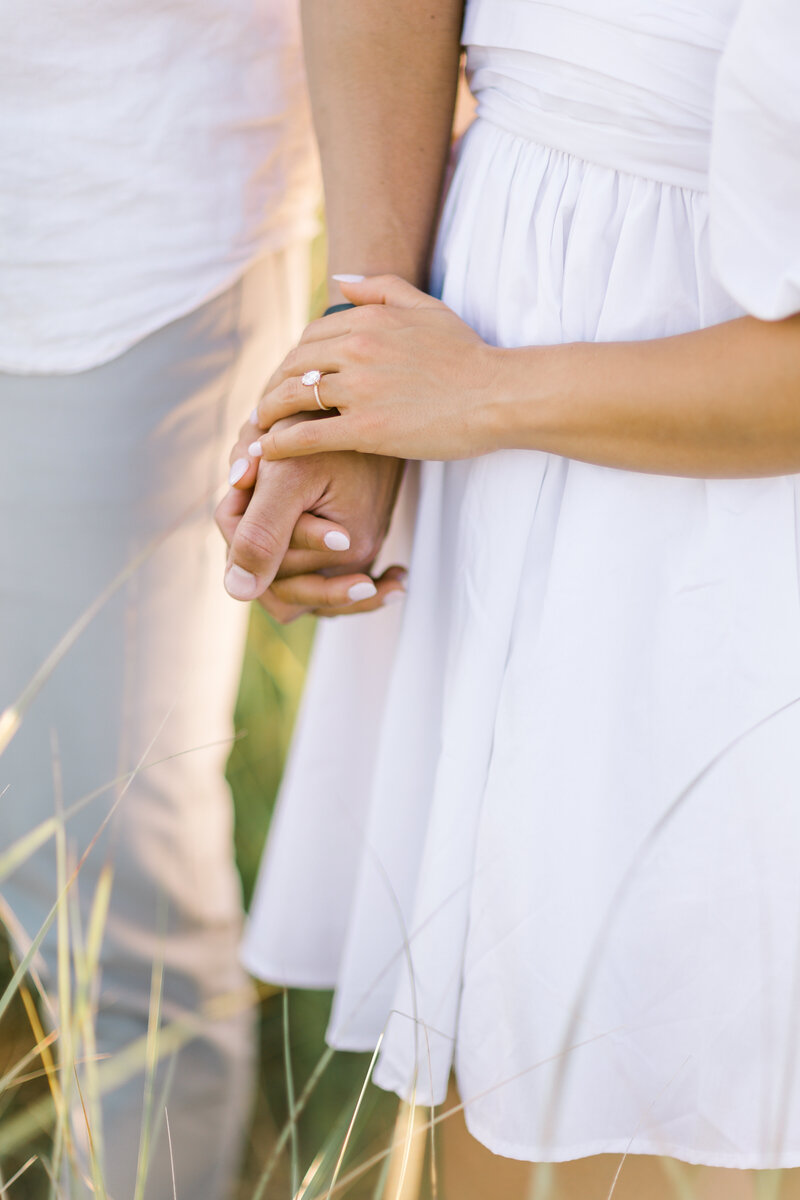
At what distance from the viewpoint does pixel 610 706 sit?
850 millimetres

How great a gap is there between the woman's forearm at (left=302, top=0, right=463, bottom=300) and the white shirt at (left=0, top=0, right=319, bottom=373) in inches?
4.4

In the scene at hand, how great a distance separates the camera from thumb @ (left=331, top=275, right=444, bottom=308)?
94 cm

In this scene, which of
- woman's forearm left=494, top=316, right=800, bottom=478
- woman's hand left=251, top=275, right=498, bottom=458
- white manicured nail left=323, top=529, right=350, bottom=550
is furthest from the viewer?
white manicured nail left=323, top=529, right=350, bottom=550

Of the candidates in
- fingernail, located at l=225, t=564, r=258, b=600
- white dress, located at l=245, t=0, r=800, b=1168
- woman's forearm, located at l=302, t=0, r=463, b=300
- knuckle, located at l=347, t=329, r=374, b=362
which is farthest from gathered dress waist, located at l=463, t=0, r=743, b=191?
fingernail, located at l=225, t=564, r=258, b=600

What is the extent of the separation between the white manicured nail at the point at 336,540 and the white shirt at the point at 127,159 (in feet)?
1.20

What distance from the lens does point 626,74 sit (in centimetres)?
80

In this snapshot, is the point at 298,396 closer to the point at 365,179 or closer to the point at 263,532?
the point at 263,532

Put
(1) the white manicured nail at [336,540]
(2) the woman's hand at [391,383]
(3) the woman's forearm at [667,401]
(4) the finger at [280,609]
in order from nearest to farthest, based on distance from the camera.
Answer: (3) the woman's forearm at [667,401] → (2) the woman's hand at [391,383] → (1) the white manicured nail at [336,540] → (4) the finger at [280,609]

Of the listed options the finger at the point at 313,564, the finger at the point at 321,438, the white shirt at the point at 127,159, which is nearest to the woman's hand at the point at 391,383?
the finger at the point at 321,438

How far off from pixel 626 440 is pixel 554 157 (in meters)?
0.29

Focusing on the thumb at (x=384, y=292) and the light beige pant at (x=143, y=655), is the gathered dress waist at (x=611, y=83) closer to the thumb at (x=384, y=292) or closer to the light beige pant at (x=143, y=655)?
the thumb at (x=384, y=292)

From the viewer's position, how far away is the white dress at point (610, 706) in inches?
32.3

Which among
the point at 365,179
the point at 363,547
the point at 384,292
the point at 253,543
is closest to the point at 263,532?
the point at 253,543

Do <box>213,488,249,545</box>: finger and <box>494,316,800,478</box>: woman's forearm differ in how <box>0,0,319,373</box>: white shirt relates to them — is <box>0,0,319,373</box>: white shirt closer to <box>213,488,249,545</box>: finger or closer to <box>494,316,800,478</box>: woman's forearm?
<box>213,488,249,545</box>: finger
